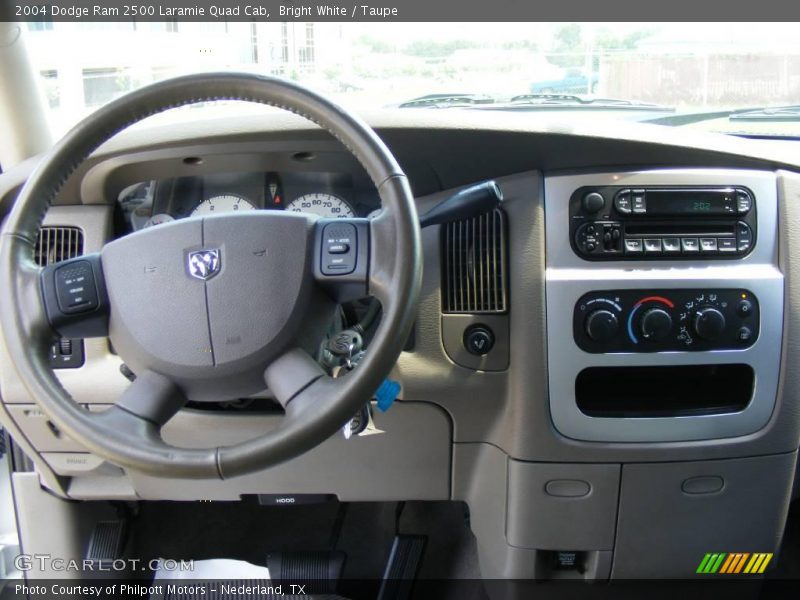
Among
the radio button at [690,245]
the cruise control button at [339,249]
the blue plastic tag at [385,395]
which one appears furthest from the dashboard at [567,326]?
the cruise control button at [339,249]

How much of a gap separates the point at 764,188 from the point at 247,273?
1.15 m

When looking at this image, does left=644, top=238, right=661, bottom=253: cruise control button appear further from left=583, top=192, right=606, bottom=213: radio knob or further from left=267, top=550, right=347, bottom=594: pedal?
left=267, top=550, right=347, bottom=594: pedal

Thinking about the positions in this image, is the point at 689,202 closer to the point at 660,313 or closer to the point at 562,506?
the point at 660,313

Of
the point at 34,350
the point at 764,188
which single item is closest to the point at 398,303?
the point at 34,350

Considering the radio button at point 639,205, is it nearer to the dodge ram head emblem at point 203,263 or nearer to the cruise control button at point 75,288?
the dodge ram head emblem at point 203,263

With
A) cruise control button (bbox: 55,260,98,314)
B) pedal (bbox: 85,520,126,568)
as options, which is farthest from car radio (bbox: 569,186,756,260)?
pedal (bbox: 85,520,126,568)

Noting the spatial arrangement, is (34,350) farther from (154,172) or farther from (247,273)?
(154,172)

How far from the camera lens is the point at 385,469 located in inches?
68.2

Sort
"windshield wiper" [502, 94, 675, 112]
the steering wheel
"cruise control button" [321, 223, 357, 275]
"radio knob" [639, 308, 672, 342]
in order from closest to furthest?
the steering wheel
"cruise control button" [321, 223, 357, 275]
"radio knob" [639, 308, 672, 342]
"windshield wiper" [502, 94, 675, 112]

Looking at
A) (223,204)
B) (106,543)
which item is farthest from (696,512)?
(106,543)

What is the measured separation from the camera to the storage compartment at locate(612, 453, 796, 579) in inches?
65.0
